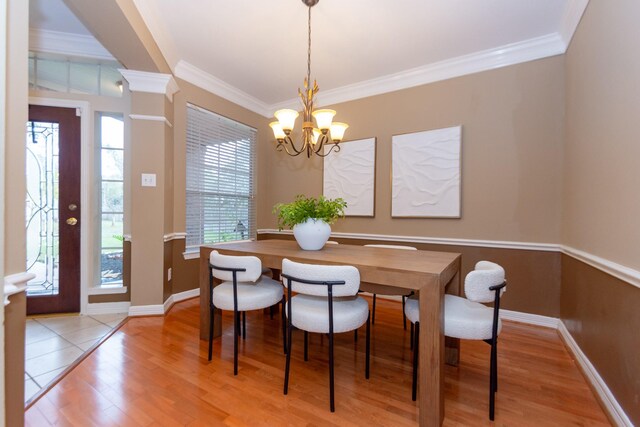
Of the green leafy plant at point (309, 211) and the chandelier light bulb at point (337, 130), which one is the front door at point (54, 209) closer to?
the green leafy plant at point (309, 211)

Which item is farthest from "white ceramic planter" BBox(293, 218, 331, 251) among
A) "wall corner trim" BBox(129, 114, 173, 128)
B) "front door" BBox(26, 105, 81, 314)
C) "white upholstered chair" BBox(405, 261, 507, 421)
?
"front door" BBox(26, 105, 81, 314)

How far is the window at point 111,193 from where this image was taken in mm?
3061

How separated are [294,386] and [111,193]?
2.77 m

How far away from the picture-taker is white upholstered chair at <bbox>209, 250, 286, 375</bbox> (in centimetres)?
193

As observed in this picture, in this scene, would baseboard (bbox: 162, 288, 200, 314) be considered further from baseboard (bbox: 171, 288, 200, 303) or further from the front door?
the front door

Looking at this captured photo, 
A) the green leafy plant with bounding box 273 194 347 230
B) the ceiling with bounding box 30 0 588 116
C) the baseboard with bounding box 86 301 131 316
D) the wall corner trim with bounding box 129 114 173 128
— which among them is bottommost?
the baseboard with bounding box 86 301 131 316

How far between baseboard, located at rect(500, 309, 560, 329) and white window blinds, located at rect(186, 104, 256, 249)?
3412 mm

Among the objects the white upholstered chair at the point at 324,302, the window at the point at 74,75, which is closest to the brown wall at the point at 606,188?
the white upholstered chair at the point at 324,302

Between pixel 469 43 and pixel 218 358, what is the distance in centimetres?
365

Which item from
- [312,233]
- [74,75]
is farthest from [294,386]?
[74,75]

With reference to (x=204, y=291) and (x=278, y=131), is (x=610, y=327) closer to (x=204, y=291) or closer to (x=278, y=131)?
(x=278, y=131)

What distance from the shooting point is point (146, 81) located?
2.88 metres

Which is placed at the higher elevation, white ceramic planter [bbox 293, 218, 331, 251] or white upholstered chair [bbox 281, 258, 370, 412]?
white ceramic planter [bbox 293, 218, 331, 251]

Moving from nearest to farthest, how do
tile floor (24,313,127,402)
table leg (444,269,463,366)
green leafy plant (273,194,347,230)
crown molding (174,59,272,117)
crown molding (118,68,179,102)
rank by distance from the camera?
tile floor (24,313,127,402), table leg (444,269,463,366), green leafy plant (273,194,347,230), crown molding (118,68,179,102), crown molding (174,59,272,117)
